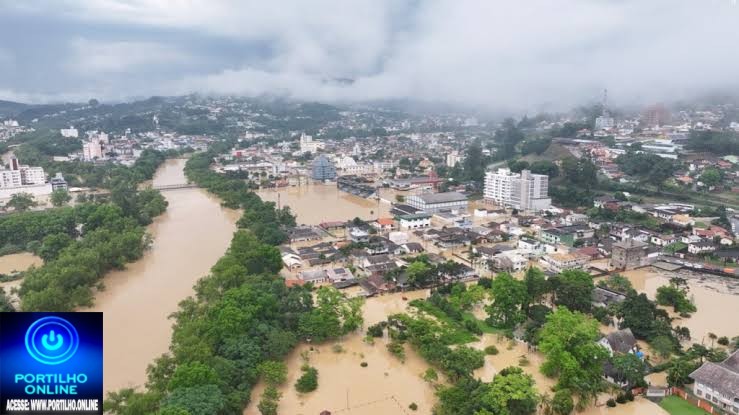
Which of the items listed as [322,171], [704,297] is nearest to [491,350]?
Answer: [704,297]

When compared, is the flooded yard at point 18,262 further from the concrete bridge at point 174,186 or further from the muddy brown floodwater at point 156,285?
the concrete bridge at point 174,186

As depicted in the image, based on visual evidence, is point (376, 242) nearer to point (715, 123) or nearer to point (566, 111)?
point (715, 123)

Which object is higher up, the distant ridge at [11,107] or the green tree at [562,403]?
the distant ridge at [11,107]

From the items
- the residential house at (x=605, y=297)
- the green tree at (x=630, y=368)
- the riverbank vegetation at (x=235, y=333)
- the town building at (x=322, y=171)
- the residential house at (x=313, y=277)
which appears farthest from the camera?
the town building at (x=322, y=171)

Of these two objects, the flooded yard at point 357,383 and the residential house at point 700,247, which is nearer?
the flooded yard at point 357,383

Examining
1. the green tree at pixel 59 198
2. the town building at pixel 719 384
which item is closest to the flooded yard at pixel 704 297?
the town building at pixel 719 384
